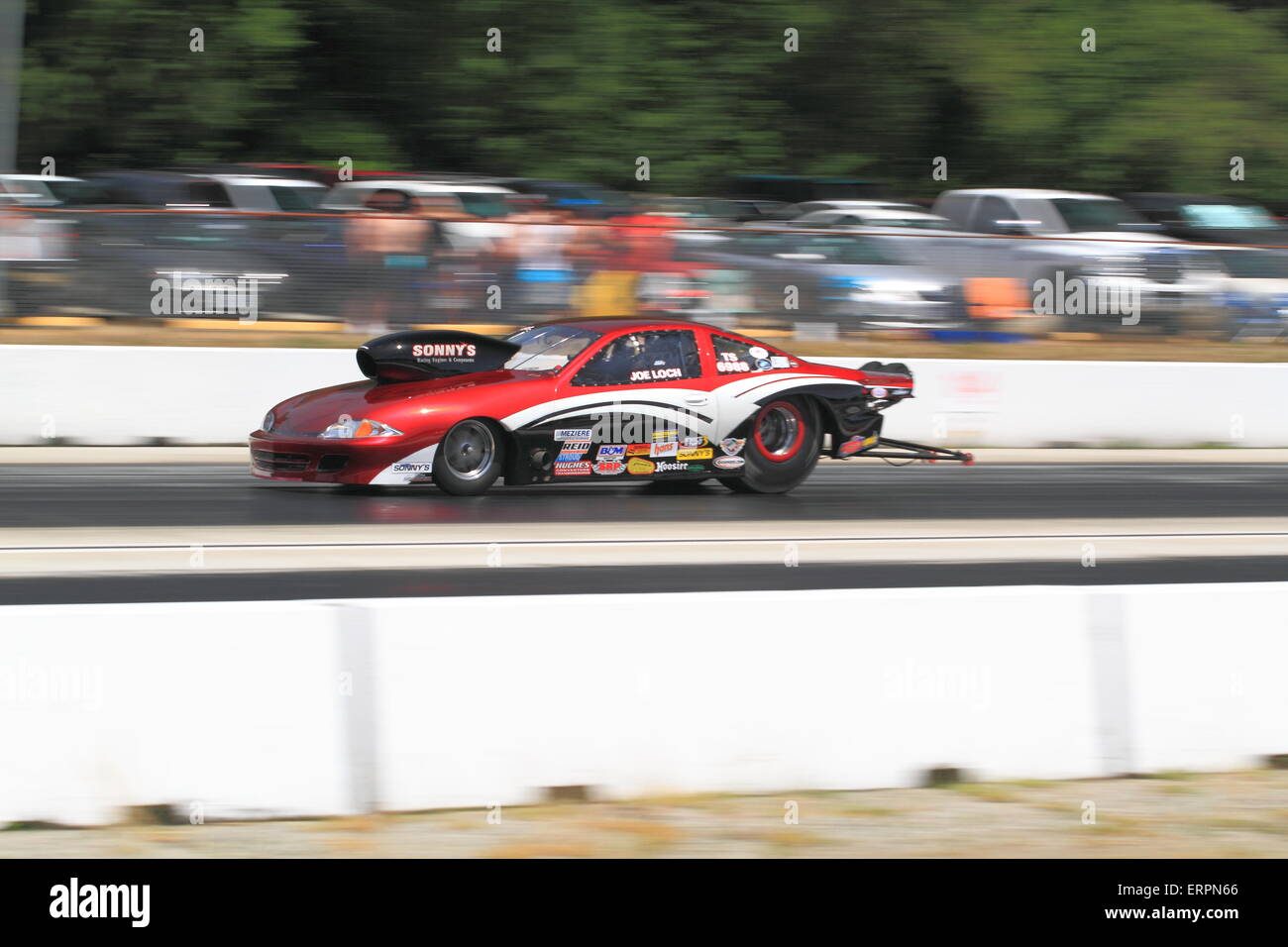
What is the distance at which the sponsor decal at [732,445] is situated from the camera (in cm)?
1197

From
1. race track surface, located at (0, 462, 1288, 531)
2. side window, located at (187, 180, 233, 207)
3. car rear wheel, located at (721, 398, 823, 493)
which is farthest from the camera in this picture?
side window, located at (187, 180, 233, 207)

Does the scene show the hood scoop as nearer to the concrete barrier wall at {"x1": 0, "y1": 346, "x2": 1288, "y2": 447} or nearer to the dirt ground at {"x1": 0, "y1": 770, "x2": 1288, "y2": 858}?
the concrete barrier wall at {"x1": 0, "y1": 346, "x2": 1288, "y2": 447}

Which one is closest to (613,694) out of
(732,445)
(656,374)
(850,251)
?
(656,374)

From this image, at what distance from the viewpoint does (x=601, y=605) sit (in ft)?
18.3

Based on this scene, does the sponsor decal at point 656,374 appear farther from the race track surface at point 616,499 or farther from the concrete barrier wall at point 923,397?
the concrete barrier wall at point 923,397

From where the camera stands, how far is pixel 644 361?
11.7m

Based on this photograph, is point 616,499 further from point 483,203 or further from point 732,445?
point 483,203

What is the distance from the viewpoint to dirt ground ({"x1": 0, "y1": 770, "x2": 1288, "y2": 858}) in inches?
202

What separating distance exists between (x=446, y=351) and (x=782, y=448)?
274 centimetres

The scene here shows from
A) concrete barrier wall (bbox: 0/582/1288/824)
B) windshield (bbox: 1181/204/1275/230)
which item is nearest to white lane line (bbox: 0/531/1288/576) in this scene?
concrete barrier wall (bbox: 0/582/1288/824)

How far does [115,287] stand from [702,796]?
1100 centimetres

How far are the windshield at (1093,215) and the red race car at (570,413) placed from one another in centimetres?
1125

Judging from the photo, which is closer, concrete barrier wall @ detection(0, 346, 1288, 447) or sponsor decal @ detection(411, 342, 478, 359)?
Answer: sponsor decal @ detection(411, 342, 478, 359)

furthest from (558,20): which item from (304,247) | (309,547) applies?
(309,547)
